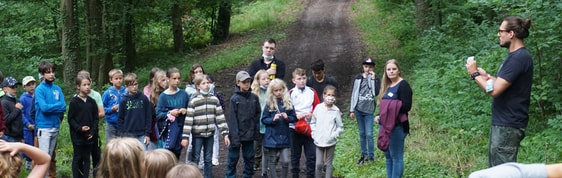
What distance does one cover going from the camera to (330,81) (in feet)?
30.6

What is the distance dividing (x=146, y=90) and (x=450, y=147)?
457 centimetres

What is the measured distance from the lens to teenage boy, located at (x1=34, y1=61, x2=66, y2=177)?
7961 millimetres

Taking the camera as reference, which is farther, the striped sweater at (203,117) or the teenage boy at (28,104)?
the teenage boy at (28,104)

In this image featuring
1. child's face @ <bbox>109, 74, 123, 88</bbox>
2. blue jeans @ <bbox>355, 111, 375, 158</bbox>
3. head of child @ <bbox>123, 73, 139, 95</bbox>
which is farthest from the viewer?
blue jeans @ <bbox>355, 111, 375, 158</bbox>

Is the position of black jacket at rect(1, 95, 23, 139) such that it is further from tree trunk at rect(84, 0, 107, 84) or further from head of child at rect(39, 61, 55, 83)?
tree trunk at rect(84, 0, 107, 84)

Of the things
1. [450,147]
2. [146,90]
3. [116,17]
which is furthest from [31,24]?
[450,147]

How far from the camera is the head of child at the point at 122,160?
13.7 ft

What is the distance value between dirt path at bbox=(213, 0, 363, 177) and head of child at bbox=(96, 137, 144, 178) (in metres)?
6.72

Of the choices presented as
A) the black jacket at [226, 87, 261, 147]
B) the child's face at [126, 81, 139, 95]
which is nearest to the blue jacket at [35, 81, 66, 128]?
the child's face at [126, 81, 139, 95]

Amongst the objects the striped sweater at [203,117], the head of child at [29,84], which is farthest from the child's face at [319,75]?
the head of child at [29,84]

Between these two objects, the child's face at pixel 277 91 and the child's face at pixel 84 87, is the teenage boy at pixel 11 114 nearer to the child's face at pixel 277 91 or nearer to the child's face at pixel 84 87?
the child's face at pixel 84 87

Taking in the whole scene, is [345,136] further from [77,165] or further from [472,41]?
[77,165]

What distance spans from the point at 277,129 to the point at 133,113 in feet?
6.14

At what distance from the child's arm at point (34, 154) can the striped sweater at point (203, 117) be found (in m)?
3.71
